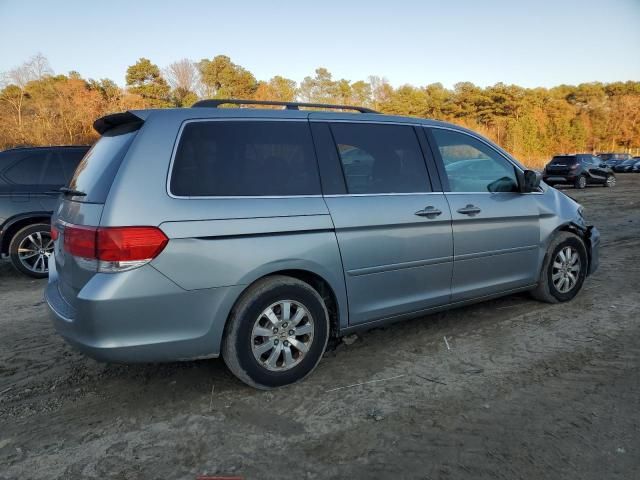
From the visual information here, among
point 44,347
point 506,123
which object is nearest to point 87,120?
point 44,347

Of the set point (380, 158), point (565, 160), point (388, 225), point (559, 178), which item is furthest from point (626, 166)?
point (388, 225)

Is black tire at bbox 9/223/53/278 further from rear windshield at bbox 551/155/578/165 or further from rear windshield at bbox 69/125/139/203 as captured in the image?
rear windshield at bbox 551/155/578/165

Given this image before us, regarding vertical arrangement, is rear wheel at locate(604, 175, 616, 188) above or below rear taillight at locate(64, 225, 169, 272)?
below

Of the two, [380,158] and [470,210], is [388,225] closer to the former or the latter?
[380,158]

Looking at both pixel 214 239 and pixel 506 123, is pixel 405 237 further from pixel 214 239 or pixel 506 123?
pixel 506 123

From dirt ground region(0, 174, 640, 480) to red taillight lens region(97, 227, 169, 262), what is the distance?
100 centimetres

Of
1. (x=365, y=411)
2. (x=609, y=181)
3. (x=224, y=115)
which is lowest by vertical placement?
(x=609, y=181)

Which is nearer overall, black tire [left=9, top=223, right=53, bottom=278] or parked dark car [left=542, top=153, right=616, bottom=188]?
black tire [left=9, top=223, right=53, bottom=278]

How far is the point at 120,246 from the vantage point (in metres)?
2.59

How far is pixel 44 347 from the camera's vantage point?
3965 mm

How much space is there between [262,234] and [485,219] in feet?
7.03

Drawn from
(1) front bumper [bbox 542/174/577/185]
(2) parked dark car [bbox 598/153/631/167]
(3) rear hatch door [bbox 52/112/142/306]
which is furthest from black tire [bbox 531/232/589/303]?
(2) parked dark car [bbox 598/153/631/167]

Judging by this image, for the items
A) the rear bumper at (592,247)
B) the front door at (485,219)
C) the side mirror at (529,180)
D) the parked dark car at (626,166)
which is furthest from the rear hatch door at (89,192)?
the parked dark car at (626,166)

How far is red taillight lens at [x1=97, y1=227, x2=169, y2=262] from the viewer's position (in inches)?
102
